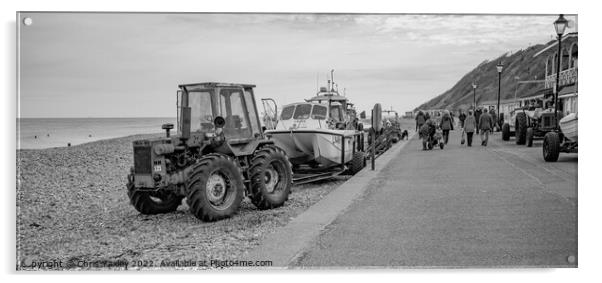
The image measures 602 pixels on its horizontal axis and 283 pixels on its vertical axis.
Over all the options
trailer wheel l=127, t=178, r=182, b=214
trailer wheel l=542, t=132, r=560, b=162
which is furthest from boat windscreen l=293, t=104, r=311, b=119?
trailer wheel l=127, t=178, r=182, b=214

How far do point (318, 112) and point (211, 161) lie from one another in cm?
623

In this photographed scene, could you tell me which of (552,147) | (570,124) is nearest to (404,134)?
(552,147)

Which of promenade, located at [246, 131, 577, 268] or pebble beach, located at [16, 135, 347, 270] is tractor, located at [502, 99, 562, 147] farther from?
pebble beach, located at [16, 135, 347, 270]

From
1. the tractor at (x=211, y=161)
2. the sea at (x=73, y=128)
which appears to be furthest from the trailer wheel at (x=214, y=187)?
the sea at (x=73, y=128)

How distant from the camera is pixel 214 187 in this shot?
7371mm

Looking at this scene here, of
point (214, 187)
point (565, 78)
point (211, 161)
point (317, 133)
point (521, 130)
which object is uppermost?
point (565, 78)

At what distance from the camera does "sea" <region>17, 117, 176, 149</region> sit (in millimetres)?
6328

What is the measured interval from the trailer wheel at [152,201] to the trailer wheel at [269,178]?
1.11 metres

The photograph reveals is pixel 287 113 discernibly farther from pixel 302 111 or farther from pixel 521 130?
pixel 521 130

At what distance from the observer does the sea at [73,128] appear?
633cm

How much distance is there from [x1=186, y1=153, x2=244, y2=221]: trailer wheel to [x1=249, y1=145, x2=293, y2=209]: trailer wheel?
0.44 meters

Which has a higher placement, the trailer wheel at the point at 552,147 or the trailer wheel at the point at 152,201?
the trailer wheel at the point at 552,147

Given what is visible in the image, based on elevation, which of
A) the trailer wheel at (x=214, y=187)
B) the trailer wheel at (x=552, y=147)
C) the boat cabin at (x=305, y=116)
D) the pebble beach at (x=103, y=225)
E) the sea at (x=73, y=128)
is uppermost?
the boat cabin at (x=305, y=116)

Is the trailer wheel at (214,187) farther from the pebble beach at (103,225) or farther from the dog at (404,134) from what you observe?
A: the dog at (404,134)
